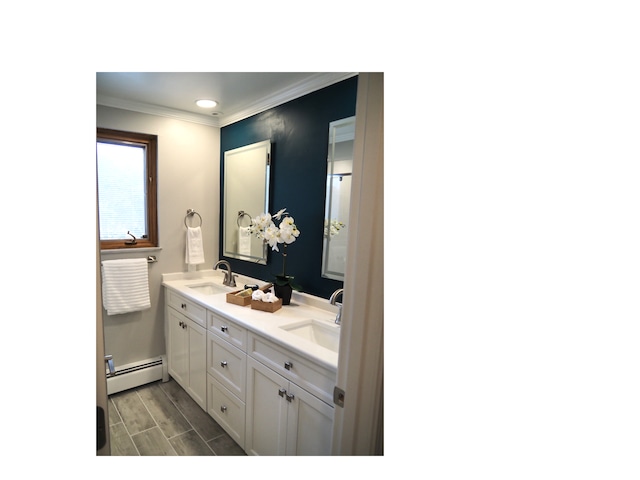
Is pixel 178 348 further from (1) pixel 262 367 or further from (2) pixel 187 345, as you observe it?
(1) pixel 262 367

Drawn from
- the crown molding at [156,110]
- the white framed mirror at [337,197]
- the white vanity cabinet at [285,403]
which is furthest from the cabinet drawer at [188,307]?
the crown molding at [156,110]

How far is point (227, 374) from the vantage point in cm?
165

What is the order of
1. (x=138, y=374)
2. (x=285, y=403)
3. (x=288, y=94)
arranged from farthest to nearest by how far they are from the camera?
(x=138, y=374), (x=288, y=94), (x=285, y=403)

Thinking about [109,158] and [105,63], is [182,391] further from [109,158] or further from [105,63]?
[105,63]

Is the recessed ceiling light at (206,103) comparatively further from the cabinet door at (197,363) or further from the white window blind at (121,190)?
the cabinet door at (197,363)

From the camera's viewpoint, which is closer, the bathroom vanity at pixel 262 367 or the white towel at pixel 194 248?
the bathroom vanity at pixel 262 367

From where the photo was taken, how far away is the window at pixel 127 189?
6.85 ft

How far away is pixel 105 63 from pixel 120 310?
1930 mm

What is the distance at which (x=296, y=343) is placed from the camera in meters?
1.24

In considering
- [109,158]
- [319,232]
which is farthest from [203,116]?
[319,232]

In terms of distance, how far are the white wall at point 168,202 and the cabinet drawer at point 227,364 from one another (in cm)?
84

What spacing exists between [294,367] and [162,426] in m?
1.18

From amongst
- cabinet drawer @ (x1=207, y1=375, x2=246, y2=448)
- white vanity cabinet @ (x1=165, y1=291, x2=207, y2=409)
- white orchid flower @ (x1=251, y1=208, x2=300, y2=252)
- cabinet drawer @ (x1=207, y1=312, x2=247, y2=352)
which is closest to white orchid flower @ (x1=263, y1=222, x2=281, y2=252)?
white orchid flower @ (x1=251, y1=208, x2=300, y2=252)

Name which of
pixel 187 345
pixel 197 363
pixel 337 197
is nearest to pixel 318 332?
pixel 337 197
